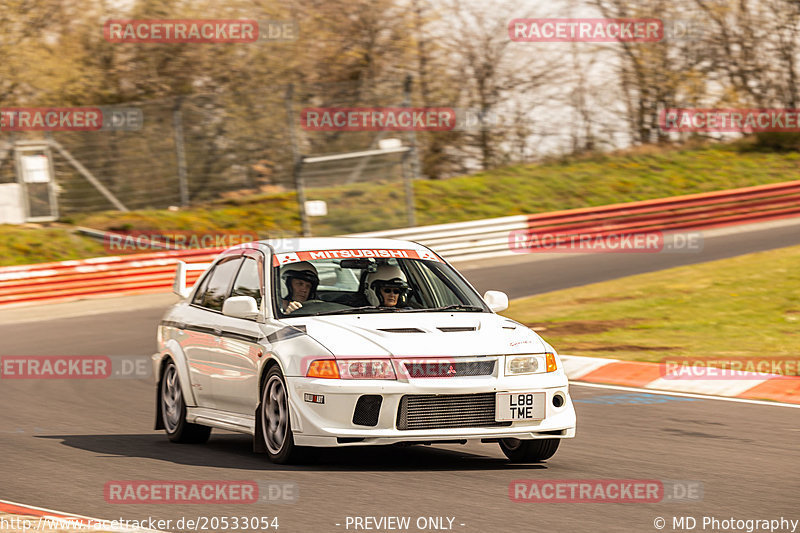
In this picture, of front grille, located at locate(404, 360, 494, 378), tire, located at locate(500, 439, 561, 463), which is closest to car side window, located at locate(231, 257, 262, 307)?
front grille, located at locate(404, 360, 494, 378)

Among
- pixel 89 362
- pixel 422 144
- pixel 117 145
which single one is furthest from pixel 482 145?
pixel 89 362

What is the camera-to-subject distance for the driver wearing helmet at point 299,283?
815cm

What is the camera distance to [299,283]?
8258mm

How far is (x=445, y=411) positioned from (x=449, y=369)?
242 mm

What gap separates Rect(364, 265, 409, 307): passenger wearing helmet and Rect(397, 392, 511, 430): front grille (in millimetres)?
1322

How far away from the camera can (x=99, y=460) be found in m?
8.17

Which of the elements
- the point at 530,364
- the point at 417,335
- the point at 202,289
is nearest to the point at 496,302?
the point at 530,364

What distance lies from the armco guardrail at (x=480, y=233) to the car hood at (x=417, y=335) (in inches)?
617

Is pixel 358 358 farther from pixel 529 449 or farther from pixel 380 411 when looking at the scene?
pixel 529 449

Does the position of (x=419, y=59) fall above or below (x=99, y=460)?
above

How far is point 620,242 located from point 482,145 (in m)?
7.43

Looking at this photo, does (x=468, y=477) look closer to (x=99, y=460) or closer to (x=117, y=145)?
(x=99, y=460)

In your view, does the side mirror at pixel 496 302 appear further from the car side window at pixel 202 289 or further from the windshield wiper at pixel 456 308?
the car side window at pixel 202 289

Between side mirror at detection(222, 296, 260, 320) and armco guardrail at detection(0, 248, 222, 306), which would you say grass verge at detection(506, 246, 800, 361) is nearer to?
side mirror at detection(222, 296, 260, 320)
